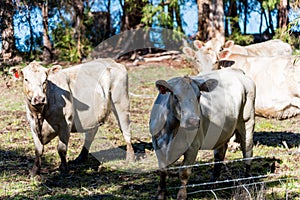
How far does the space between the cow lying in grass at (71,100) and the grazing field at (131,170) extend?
40 centimetres

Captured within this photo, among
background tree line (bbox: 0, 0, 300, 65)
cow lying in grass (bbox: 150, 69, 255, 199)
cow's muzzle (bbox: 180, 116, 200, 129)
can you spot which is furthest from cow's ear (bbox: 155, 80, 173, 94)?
background tree line (bbox: 0, 0, 300, 65)

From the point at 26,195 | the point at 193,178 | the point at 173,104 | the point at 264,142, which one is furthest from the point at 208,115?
the point at 264,142

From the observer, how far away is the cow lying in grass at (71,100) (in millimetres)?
7008

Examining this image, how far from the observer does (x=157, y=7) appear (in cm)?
2352

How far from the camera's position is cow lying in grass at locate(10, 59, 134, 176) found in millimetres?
7008

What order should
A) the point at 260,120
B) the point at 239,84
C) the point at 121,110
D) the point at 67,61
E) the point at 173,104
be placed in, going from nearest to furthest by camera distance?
the point at 173,104 → the point at 239,84 → the point at 121,110 → the point at 260,120 → the point at 67,61

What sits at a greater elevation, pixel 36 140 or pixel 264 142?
pixel 36 140

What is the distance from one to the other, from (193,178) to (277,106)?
279cm

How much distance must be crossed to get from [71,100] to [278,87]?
13.4ft

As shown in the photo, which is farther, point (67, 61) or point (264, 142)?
point (67, 61)

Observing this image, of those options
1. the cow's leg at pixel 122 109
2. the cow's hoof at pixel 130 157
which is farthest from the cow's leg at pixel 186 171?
the cow's leg at pixel 122 109

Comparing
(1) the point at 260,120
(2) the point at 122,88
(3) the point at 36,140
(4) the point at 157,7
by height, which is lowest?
(1) the point at 260,120

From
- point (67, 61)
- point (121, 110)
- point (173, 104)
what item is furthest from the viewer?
point (67, 61)

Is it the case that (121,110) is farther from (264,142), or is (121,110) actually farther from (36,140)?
(264,142)
